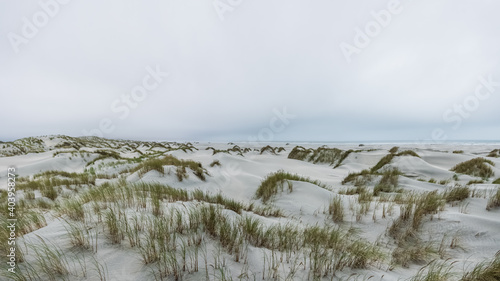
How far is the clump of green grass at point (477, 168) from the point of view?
320 inches

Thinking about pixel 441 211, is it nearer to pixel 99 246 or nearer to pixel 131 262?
pixel 131 262

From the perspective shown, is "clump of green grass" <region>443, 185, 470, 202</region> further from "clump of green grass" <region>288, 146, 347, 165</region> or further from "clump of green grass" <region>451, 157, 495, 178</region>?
"clump of green grass" <region>288, 146, 347, 165</region>

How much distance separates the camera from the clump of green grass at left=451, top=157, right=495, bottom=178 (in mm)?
8116

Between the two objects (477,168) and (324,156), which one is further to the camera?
(324,156)

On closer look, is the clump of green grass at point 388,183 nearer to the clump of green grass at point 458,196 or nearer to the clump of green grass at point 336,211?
the clump of green grass at point 458,196

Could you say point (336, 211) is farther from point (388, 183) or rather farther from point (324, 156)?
point (324, 156)

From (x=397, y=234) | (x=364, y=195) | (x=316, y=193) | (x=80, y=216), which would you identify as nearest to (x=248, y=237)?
(x=80, y=216)

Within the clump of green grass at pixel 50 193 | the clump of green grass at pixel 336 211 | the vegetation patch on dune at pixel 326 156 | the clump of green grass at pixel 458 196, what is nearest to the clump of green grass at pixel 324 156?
the vegetation patch on dune at pixel 326 156

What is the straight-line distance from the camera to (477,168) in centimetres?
861

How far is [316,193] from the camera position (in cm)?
496

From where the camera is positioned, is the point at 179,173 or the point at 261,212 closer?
the point at 261,212

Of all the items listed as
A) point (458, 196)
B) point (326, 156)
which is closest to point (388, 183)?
point (458, 196)

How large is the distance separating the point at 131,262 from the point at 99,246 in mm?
429

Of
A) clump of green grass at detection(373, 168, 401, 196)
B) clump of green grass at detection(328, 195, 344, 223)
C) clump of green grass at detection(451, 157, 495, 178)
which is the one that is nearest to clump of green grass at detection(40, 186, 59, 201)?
clump of green grass at detection(328, 195, 344, 223)
